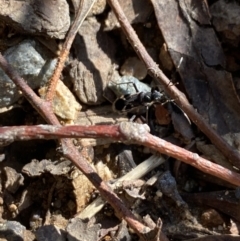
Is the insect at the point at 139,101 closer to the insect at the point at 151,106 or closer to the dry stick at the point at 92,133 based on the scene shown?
the insect at the point at 151,106

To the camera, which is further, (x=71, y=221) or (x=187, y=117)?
(x=187, y=117)

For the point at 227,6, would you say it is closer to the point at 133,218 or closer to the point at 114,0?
the point at 114,0

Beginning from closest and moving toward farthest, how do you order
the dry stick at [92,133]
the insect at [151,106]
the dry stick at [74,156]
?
the dry stick at [92,133] → the dry stick at [74,156] → the insect at [151,106]

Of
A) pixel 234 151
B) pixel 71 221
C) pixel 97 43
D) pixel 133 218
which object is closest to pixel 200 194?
pixel 234 151

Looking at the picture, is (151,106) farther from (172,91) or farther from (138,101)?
(172,91)

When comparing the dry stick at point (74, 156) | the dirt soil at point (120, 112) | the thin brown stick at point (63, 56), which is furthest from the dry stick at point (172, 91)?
the dry stick at point (74, 156)
